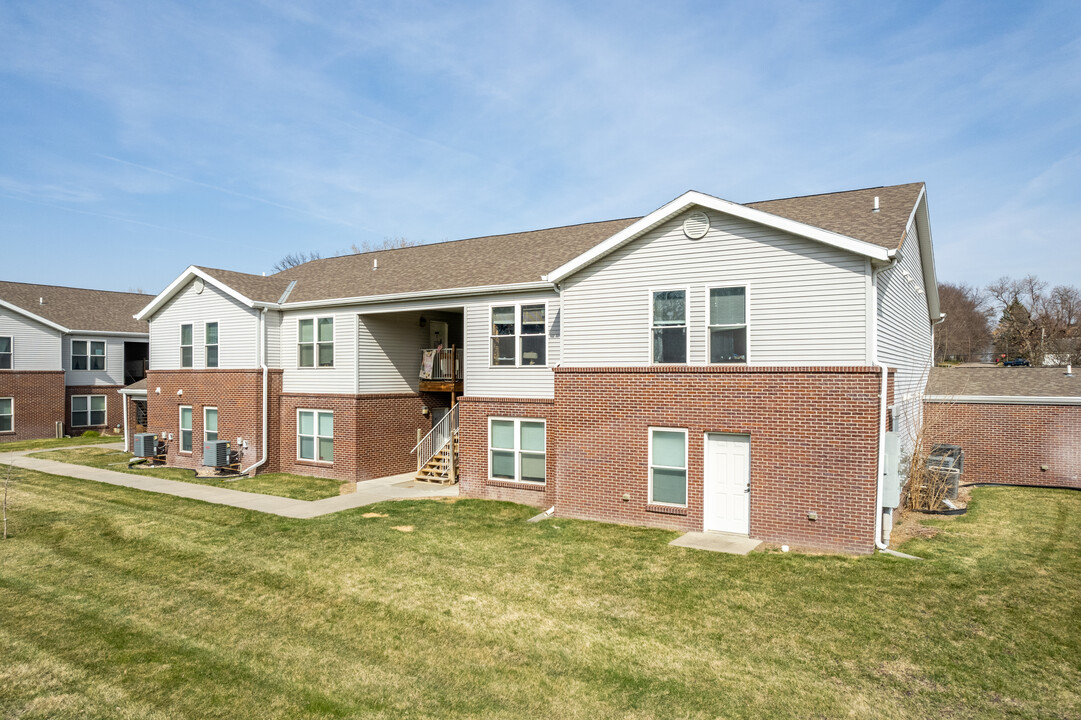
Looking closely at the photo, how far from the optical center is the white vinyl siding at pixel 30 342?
29484mm

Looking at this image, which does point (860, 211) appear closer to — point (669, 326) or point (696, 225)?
point (696, 225)

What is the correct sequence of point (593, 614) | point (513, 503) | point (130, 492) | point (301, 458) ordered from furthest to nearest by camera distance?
point (301, 458) < point (130, 492) < point (513, 503) < point (593, 614)

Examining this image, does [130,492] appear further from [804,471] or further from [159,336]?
[804,471]

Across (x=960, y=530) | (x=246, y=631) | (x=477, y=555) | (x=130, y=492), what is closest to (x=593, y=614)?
(x=477, y=555)

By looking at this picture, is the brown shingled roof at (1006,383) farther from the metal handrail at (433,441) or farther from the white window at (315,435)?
the white window at (315,435)

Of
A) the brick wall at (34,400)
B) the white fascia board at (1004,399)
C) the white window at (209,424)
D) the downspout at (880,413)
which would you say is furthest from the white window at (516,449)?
the brick wall at (34,400)

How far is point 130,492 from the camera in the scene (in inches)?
693

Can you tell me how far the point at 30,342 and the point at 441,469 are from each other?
23.7 metres

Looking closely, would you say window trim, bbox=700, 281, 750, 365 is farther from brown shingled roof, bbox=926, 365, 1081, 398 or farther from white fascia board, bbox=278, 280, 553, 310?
brown shingled roof, bbox=926, 365, 1081, 398

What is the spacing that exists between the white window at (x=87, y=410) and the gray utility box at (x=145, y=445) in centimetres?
1212

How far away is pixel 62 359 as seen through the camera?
31047 millimetres

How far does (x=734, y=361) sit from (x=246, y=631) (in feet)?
30.2

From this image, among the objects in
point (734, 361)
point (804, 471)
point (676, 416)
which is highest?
point (734, 361)

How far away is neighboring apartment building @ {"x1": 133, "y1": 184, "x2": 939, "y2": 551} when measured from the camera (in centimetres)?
1141
